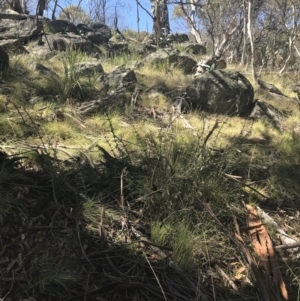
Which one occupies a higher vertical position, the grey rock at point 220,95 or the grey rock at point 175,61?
the grey rock at point 175,61

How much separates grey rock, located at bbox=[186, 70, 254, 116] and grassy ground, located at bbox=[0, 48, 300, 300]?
1.53m

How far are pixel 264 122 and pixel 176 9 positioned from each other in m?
14.8

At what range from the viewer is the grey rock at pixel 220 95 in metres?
5.24

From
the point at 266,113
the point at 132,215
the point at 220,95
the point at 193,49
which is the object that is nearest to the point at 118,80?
the point at 220,95

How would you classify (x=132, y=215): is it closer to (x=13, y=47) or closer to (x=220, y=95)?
(x=220, y=95)

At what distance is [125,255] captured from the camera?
2.15m

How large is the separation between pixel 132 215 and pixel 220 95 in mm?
3189

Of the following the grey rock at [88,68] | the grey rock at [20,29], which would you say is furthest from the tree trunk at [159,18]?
the grey rock at [88,68]

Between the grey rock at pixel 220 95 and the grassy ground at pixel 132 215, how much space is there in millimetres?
1530

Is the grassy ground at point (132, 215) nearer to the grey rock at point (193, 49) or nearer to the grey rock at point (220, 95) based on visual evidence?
the grey rock at point (220, 95)

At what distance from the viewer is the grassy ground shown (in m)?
1.95

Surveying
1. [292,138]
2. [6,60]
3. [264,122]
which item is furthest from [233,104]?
[6,60]

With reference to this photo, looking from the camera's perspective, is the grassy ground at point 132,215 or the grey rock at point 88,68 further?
the grey rock at point 88,68

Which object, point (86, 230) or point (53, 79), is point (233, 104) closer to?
point (53, 79)
